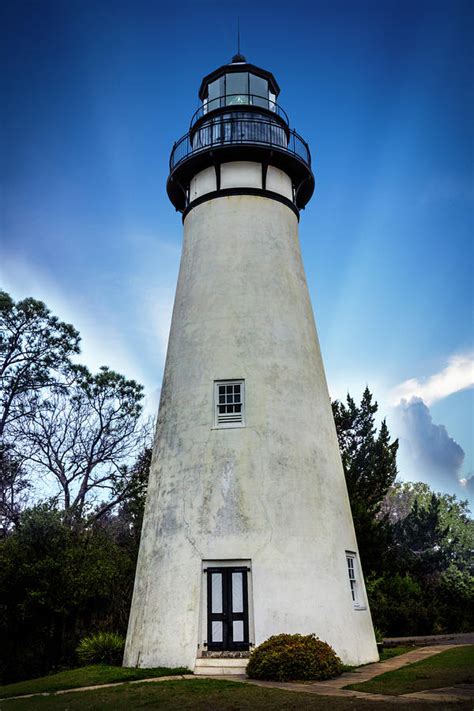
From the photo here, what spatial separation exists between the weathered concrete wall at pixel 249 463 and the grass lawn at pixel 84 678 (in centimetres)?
50

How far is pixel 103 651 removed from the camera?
16.4m

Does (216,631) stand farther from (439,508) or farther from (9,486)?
(439,508)

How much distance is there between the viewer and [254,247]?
18266 millimetres

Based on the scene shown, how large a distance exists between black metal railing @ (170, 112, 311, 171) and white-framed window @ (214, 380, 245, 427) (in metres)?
7.47

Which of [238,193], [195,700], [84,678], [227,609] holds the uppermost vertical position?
[238,193]

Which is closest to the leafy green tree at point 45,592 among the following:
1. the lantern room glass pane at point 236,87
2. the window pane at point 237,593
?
the window pane at point 237,593

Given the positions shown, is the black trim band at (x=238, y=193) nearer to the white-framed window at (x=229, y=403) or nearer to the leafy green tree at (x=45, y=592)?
the white-framed window at (x=229, y=403)

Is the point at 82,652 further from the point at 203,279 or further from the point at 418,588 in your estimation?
the point at 418,588

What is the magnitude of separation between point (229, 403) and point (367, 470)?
54.9 feet

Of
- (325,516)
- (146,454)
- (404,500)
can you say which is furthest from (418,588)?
(404,500)

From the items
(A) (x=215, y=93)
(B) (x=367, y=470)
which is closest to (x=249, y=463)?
(A) (x=215, y=93)

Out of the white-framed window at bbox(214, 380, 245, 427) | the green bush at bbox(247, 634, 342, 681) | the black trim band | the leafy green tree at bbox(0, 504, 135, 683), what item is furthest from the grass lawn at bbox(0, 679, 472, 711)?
the black trim band

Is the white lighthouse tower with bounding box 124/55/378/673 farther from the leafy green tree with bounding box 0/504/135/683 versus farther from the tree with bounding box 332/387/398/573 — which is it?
the tree with bounding box 332/387/398/573

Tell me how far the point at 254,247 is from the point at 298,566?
894cm
